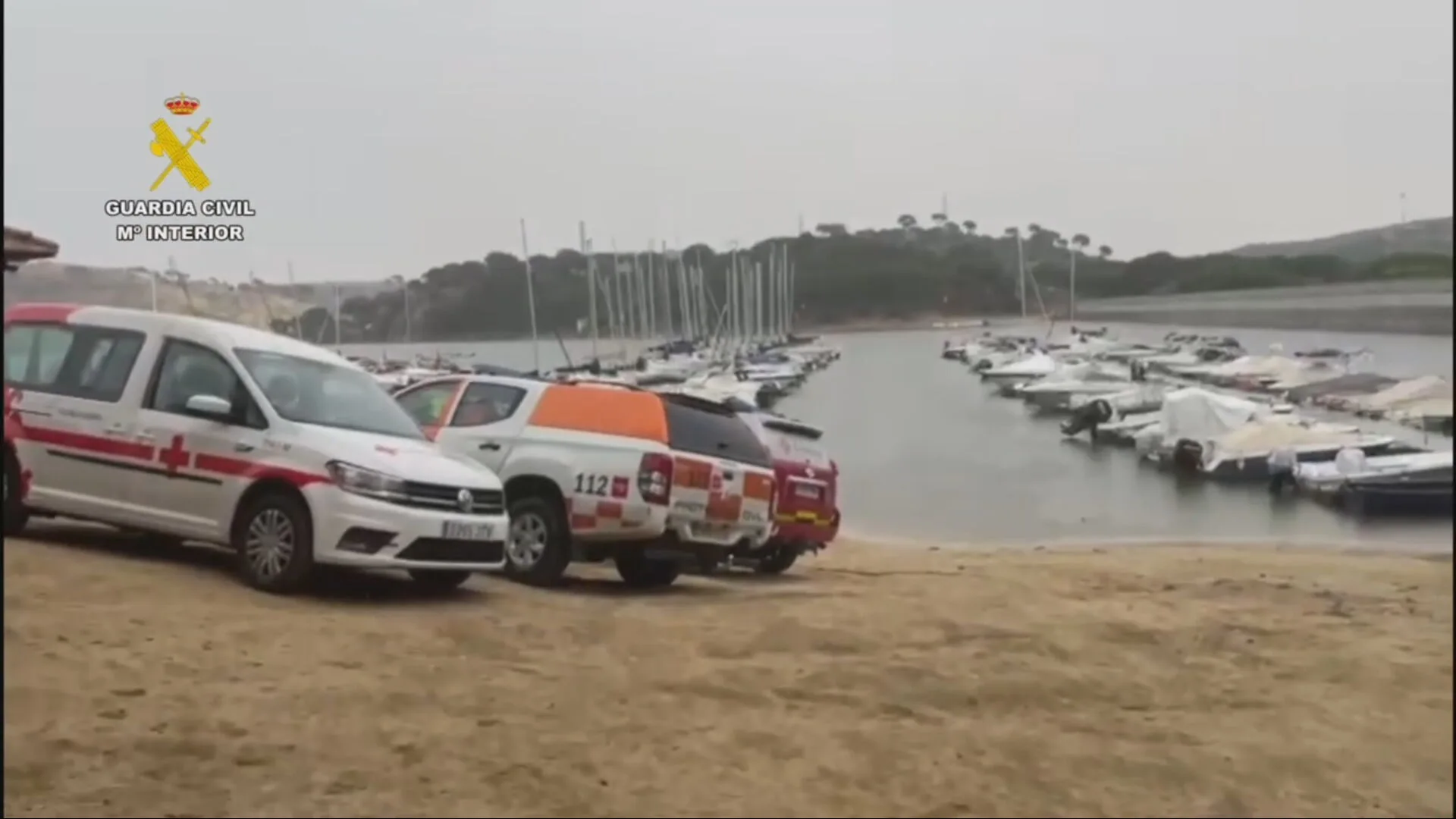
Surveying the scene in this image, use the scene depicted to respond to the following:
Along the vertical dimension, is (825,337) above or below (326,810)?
above

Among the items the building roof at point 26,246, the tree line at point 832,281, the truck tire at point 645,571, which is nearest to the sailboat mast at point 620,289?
the tree line at point 832,281

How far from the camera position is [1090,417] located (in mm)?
6660

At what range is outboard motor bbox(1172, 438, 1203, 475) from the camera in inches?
251

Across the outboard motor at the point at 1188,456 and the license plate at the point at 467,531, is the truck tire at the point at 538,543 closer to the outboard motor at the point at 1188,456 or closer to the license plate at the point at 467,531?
the license plate at the point at 467,531

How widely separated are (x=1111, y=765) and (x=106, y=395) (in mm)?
4331

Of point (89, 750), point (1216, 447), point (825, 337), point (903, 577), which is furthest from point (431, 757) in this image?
point (1216, 447)

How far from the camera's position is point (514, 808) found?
4.33 m

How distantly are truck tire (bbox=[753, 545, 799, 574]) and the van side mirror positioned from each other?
2.75 metres

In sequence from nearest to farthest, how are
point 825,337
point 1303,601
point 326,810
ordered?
point 326,810 < point 1303,601 < point 825,337

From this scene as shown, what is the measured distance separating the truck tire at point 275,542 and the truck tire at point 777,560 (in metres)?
2.46

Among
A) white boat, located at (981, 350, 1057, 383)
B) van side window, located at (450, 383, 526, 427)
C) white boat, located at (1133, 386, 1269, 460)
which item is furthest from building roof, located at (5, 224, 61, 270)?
white boat, located at (1133, 386, 1269, 460)

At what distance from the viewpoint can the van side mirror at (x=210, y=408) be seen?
604cm

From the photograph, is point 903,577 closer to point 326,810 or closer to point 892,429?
point 892,429

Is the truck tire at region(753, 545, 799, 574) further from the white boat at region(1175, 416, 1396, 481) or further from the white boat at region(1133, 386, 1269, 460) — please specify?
the white boat at region(1175, 416, 1396, 481)
